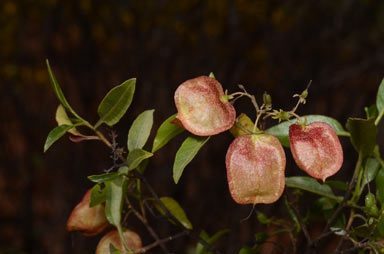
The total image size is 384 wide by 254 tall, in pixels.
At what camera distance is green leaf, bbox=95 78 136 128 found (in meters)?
0.50

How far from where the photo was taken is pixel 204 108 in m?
0.44

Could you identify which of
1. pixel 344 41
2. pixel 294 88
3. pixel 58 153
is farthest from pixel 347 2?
pixel 58 153

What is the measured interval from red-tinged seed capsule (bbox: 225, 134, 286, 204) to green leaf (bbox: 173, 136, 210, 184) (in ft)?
0.12

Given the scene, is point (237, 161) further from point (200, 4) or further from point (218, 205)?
point (200, 4)

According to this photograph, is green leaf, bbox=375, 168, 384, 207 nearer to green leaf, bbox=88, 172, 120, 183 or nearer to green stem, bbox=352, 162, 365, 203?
green stem, bbox=352, 162, 365, 203

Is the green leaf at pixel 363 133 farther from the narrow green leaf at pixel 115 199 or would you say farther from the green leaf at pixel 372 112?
the narrow green leaf at pixel 115 199

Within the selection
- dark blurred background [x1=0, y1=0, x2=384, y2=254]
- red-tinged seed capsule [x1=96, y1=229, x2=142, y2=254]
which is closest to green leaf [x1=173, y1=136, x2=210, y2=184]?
red-tinged seed capsule [x1=96, y1=229, x2=142, y2=254]

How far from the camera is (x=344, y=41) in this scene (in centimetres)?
252

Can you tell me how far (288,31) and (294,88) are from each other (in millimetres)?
287

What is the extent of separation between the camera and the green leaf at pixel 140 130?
500mm

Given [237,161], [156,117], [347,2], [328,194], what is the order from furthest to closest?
[156,117], [347,2], [328,194], [237,161]

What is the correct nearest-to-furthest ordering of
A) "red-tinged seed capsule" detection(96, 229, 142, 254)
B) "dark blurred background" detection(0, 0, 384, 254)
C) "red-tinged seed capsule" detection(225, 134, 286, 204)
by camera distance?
"red-tinged seed capsule" detection(225, 134, 286, 204) < "red-tinged seed capsule" detection(96, 229, 142, 254) < "dark blurred background" detection(0, 0, 384, 254)

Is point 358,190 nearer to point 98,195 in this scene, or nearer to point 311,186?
point 311,186

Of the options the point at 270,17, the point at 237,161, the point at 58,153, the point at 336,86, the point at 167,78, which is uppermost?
the point at 237,161
